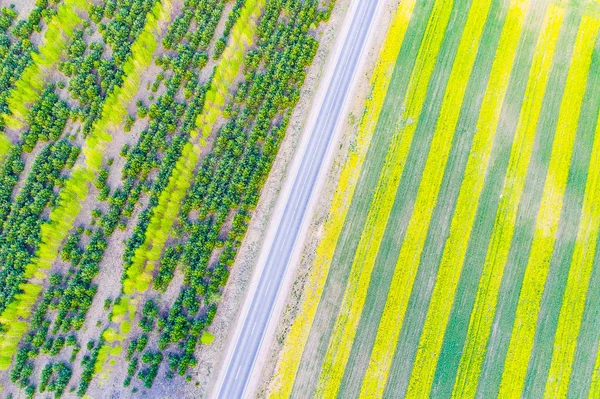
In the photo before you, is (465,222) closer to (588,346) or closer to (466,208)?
(466,208)

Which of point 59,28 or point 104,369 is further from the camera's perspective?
point 59,28

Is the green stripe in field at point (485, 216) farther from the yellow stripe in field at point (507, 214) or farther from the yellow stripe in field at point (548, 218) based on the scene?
the yellow stripe in field at point (548, 218)

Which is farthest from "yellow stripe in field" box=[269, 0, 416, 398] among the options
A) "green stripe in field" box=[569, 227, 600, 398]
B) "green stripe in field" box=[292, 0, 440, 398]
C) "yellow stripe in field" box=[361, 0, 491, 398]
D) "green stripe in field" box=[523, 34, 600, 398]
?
"green stripe in field" box=[569, 227, 600, 398]

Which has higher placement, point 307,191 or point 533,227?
point 533,227

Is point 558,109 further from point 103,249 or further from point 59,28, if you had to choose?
point 59,28

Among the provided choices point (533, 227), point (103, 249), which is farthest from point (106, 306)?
point (533, 227)

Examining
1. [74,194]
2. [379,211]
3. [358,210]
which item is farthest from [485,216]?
[74,194]

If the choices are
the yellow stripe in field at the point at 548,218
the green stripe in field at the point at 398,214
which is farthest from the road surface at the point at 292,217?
the yellow stripe in field at the point at 548,218
